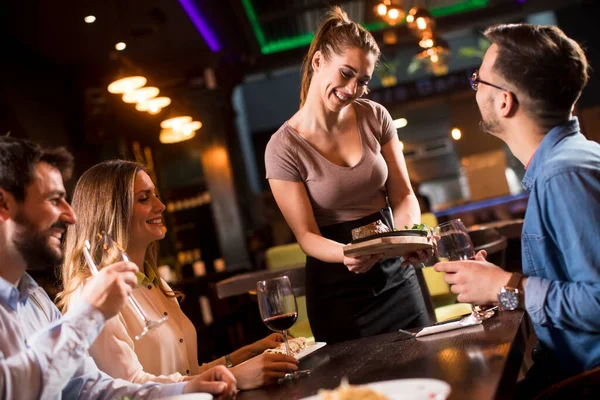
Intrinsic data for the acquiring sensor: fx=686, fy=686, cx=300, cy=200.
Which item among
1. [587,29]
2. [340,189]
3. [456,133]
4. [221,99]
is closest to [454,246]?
[340,189]

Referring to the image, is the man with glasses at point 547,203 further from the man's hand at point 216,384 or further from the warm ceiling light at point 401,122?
the warm ceiling light at point 401,122

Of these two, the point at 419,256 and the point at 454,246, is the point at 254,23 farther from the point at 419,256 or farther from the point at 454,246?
the point at 454,246

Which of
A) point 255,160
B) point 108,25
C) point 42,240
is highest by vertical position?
point 108,25

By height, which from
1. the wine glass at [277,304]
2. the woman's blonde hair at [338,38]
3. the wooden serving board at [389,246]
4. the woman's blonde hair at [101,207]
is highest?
the woman's blonde hair at [338,38]

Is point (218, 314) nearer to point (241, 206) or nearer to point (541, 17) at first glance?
point (241, 206)

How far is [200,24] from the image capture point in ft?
28.0

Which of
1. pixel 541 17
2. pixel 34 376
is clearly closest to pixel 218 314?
pixel 34 376

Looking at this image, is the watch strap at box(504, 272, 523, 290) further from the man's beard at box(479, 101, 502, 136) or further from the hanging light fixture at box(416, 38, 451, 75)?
the hanging light fixture at box(416, 38, 451, 75)

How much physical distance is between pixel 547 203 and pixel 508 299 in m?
0.23

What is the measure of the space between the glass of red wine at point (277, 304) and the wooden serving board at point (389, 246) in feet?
1.13

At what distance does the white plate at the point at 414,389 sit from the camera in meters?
1.13

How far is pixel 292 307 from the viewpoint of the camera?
1779 millimetres

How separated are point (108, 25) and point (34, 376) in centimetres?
644

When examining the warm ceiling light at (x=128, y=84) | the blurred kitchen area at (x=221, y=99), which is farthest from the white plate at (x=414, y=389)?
the warm ceiling light at (x=128, y=84)
